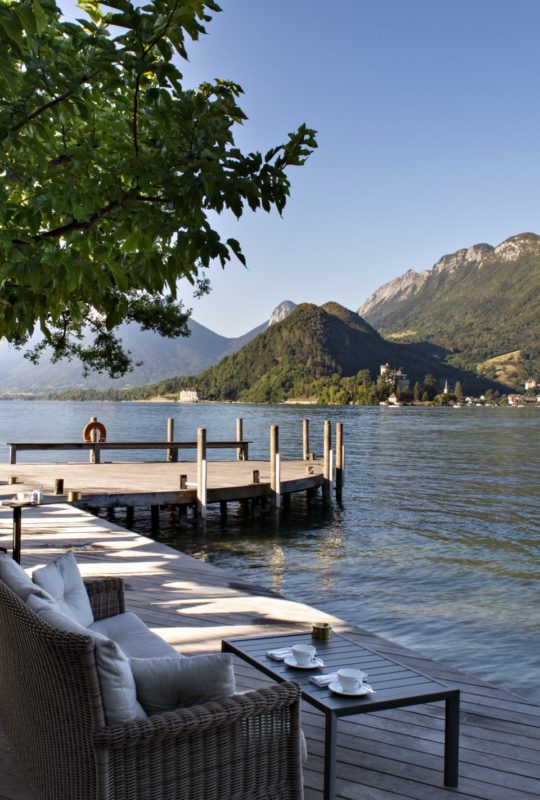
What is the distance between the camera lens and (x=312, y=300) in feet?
556

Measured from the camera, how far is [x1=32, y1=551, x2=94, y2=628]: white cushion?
3.73m

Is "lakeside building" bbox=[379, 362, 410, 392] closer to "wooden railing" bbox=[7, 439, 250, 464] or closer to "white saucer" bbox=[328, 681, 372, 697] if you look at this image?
"wooden railing" bbox=[7, 439, 250, 464]

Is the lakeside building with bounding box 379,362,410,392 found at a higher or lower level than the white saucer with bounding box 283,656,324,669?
higher

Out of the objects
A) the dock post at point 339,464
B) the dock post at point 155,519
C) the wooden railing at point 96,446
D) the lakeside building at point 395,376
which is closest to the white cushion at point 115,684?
the dock post at point 155,519

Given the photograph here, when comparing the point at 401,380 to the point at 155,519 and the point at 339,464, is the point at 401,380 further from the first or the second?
the point at 155,519

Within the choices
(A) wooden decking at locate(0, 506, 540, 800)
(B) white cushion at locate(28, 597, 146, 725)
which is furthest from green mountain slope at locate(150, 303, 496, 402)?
(B) white cushion at locate(28, 597, 146, 725)

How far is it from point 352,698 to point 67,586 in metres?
1.74

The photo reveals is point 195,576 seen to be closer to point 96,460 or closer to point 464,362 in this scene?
point 96,460

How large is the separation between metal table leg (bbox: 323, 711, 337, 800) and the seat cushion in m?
0.82

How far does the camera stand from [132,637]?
13.0ft

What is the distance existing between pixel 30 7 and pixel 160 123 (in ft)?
2.30

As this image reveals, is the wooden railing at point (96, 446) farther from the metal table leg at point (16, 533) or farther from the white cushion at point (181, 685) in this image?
the white cushion at point (181, 685)

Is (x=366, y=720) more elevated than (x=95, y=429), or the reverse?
(x=95, y=429)

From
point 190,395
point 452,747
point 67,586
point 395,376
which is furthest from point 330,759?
point 190,395
